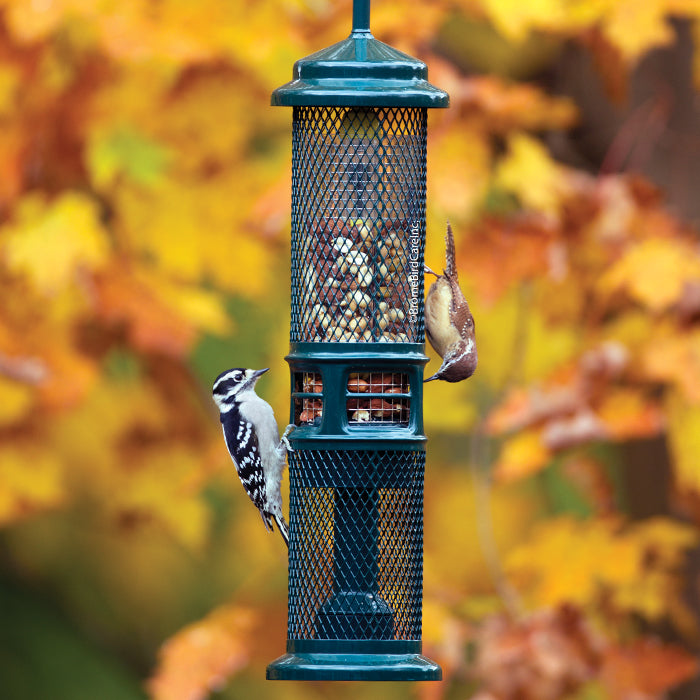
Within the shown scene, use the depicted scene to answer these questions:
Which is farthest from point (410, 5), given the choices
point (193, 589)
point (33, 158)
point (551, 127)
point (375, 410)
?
point (193, 589)

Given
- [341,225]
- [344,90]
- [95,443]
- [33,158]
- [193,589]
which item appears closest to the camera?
[344,90]

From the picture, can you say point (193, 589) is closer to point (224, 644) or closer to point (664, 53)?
point (224, 644)

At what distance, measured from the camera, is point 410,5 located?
840 cm

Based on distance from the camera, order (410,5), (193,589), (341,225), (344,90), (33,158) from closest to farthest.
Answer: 1. (344,90)
2. (341,225)
3. (410,5)
4. (33,158)
5. (193,589)

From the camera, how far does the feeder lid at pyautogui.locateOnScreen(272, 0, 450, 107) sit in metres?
5.60

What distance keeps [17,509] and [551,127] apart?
406 centimetres

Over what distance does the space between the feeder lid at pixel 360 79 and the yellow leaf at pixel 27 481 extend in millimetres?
4449

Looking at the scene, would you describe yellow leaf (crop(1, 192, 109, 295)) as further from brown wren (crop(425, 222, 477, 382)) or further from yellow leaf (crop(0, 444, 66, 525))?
brown wren (crop(425, 222, 477, 382))

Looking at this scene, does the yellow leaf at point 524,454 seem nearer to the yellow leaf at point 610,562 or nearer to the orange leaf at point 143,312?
the yellow leaf at point 610,562

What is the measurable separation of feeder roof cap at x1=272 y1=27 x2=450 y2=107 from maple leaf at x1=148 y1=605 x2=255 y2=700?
4.01 m

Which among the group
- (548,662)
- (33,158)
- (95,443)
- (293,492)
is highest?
(33,158)

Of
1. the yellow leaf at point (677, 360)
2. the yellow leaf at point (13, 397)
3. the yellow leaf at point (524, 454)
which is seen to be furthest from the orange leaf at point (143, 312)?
the yellow leaf at point (677, 360)

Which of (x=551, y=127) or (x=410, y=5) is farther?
(x=551, y=127)

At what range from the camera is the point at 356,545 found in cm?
588
